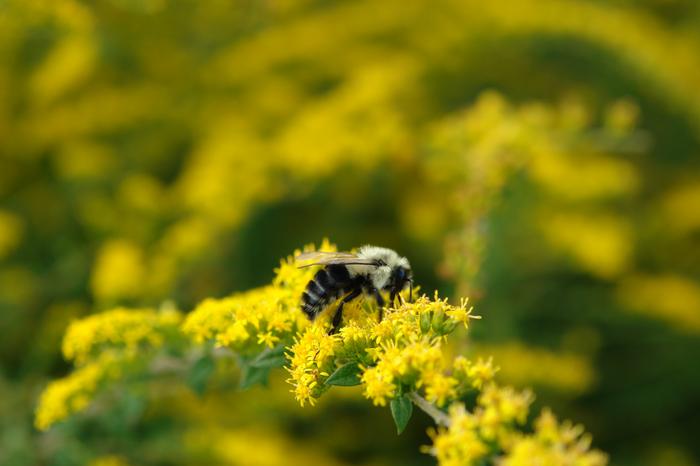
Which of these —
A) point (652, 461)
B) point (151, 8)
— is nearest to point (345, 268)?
point (151, 8)

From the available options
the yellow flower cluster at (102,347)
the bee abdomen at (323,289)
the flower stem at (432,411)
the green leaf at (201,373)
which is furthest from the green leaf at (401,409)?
the yellow flower cluster at (102,347)

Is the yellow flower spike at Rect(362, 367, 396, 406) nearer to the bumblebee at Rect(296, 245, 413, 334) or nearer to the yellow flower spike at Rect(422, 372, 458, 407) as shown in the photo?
the yellow flower spike at Rect(422, 372, 458, 407)

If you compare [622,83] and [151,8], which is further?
[622,83]

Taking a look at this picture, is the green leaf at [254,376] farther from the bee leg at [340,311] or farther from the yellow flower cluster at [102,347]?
the yellow flower cluster at [102,347]

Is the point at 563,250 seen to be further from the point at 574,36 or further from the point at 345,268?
the point at 345,268

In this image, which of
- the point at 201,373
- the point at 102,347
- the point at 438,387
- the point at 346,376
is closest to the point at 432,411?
the point at 438,387

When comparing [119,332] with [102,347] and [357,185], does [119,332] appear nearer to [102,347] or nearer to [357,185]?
[102,347]
